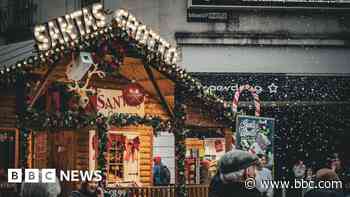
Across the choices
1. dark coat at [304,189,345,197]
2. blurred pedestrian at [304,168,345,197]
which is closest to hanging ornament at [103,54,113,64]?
blurred pedestrian at [304,168,345,197]

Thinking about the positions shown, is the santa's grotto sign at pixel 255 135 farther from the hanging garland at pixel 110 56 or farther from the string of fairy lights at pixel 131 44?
the hanging garland at pixel 110 56

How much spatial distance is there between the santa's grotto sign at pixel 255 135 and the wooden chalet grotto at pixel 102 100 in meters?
0.44

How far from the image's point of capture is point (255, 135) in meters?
15.1

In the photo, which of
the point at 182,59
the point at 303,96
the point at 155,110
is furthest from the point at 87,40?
the point at 303,96

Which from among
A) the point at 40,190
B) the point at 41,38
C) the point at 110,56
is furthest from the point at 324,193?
the point at 110,56

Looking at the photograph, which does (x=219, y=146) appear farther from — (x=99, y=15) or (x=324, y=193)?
(x=324, y=193)

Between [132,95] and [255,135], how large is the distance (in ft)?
9.71

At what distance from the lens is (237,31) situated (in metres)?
20.9

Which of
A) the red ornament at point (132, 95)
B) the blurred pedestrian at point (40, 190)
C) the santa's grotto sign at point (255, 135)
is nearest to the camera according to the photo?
the blurred pedestrian at point (40, 190)

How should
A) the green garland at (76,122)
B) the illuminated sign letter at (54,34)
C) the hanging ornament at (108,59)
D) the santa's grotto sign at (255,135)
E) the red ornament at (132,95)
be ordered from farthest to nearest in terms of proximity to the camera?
the santa's grotto sign at (255,135)
the red ornament at (132,95)
the hanging ornament at (108,59)
the green garland at (76,122)
the illuminated sign letter at (54,34)

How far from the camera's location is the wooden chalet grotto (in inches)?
470

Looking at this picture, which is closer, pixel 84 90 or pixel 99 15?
pixel 99 15

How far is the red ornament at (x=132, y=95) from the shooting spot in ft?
48.3

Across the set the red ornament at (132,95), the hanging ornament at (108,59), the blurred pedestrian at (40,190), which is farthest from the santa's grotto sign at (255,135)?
the blurred pedestrian at (40,190)
